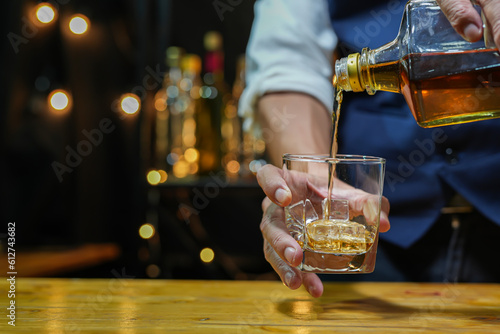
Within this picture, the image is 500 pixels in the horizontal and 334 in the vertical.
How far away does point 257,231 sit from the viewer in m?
1.94

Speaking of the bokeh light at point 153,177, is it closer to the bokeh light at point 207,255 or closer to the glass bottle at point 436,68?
the bokeh light at point 207,255

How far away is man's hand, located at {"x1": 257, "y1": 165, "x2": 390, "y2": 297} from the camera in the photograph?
0.67 metres

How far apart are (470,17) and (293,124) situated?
54 cm

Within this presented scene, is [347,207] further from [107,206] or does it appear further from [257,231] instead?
[107,206]

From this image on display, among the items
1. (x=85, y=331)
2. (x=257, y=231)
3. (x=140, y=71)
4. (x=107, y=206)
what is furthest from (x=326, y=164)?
(x=107, y=206)

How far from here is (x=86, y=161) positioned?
1944 millimetres

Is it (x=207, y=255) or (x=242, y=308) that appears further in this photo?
(x=207, y=255)

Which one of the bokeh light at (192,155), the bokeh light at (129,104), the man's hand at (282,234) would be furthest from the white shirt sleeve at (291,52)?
the bokeh light at (129,104)

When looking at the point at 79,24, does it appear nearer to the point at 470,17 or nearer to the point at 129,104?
the point at 129,104

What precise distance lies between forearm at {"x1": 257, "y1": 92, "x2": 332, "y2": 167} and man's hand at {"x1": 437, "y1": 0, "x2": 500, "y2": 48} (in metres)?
0.49

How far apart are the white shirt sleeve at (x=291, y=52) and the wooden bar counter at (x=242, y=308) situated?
1.46 feet

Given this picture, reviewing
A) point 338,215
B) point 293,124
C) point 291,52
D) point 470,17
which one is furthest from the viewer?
point 291,52

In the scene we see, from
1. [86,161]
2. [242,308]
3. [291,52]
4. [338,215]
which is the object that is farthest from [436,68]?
[86,161]

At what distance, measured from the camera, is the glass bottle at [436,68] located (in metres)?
0.59
